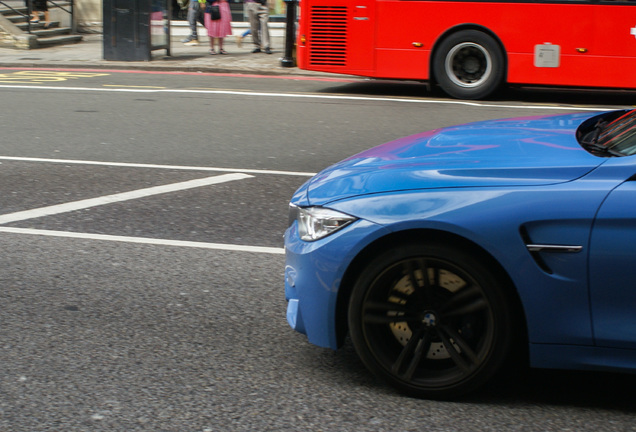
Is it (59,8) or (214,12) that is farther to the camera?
(59,8)

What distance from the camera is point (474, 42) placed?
12.9 metres

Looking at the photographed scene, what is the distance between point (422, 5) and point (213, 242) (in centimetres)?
835

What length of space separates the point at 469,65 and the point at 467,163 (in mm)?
10138

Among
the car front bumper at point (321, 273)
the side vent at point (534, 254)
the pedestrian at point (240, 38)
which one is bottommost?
the car front bumper at point (321, 273)

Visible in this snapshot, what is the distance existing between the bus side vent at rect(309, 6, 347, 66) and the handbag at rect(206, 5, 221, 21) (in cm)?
558

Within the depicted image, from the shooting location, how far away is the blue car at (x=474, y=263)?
10.2ft

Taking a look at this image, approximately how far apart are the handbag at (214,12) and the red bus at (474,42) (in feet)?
17.7

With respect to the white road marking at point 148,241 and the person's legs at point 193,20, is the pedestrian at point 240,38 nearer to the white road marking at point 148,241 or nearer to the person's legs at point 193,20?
the person's legs at point 193,20

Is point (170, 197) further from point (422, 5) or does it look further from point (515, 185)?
point (422, 5)

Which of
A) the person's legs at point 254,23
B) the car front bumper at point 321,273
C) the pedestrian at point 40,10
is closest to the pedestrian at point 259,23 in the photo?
the person's legs at point 254,23

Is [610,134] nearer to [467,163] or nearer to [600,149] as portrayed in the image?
[600,149]

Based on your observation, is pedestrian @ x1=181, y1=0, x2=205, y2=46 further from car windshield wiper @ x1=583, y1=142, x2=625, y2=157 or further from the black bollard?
car windshield wiper @ x1=583, y1=142, x2=625, y2=157

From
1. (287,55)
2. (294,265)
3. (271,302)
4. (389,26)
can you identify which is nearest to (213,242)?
(271,302)

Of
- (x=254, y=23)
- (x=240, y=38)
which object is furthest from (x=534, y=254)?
(x=240, y=38)
